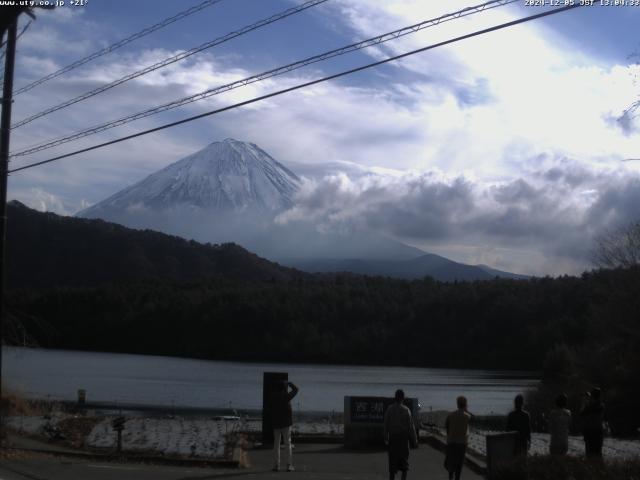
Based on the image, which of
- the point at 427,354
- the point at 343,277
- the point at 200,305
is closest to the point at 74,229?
the point at 200,305

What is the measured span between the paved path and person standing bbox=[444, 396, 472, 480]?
2196 mm

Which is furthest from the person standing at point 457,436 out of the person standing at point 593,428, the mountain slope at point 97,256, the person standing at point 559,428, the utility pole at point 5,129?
the mountain slope at point 97,256

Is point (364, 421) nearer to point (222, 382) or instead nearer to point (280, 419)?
point (280, 419)

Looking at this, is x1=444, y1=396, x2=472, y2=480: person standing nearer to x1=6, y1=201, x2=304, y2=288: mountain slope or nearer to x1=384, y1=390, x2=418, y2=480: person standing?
x1=384, y1=390, x2=418, y2=480: person standing

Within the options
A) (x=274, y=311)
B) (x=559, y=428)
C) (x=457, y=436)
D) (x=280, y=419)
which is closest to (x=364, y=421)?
(x=280, y=419)

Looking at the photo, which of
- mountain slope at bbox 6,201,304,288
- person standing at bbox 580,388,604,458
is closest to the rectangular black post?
person standing at bbox 580,388,604,458

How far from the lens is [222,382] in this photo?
70375mm

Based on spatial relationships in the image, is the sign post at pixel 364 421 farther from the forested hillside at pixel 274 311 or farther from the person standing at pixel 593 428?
the forested hillside at pixel 274 311

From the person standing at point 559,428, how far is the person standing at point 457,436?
1.31 metres

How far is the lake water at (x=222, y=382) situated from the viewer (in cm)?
5459

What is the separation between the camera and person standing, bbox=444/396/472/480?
40.8 feet

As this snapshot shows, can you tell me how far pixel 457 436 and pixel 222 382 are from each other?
59.4m

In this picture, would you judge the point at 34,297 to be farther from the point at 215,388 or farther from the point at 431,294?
the point at 431,294

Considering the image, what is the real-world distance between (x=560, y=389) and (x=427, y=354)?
60.2 meters
